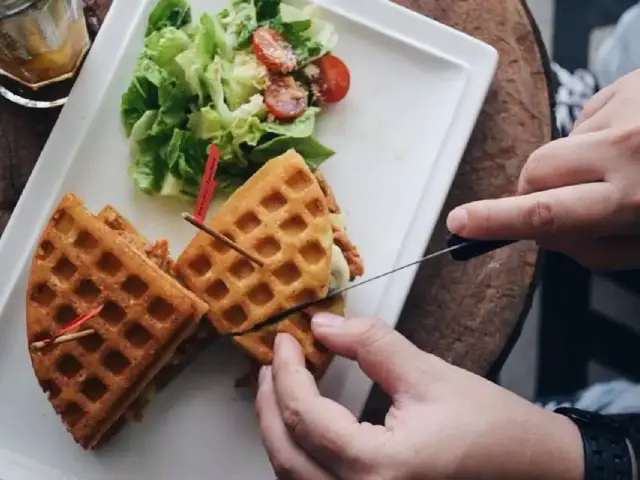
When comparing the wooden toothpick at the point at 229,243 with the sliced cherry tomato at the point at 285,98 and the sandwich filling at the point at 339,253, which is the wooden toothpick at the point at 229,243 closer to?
the sandwich filling at the point at 339,253

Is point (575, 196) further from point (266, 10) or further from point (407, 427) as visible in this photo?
point (266, 10)

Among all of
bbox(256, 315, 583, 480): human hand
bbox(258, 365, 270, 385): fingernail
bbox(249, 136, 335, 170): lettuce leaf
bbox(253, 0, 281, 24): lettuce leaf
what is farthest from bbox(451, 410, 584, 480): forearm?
bbox(253, 0, 281, 24): lettuce leaf

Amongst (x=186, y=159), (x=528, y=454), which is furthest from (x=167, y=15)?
(x=528, y=454)

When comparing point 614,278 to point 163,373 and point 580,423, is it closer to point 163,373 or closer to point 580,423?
point 580,423

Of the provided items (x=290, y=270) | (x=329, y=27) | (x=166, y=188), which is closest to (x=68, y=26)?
(x=166, y=188)

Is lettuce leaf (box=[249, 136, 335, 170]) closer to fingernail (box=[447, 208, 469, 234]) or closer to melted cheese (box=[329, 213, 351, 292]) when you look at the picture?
melted cheese (box=[329, 213, 351, 292])

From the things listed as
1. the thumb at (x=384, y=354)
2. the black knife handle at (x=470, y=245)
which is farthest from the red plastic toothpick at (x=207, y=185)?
the black knife handle at (x=470, y=245)
